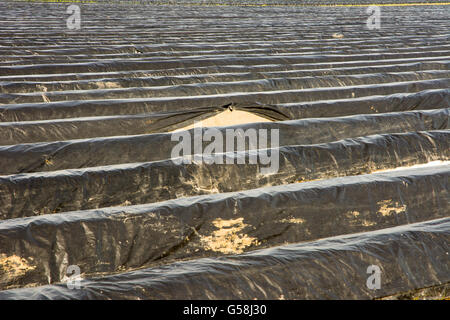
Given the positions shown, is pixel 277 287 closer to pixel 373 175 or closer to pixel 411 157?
pixel 373 175

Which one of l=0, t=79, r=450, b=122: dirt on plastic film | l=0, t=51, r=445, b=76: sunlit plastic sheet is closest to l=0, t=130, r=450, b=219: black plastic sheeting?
l=0, t=79, r=450, b=122: dirt on plastic film

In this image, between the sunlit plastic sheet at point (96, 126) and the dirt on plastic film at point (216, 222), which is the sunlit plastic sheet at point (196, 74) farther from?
the dirt on plastic film at point (216, 222)

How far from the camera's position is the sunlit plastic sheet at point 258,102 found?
369cm

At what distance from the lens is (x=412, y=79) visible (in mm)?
5043

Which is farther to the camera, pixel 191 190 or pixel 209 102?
pixel 209 102

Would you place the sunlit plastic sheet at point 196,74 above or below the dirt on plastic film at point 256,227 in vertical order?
above

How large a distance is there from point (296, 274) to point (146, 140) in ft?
5.07

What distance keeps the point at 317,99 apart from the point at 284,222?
220 cm

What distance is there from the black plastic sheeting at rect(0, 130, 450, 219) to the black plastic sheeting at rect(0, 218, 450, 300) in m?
0.66

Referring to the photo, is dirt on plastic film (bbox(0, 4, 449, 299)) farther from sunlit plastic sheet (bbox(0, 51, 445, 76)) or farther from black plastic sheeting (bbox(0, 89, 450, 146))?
sunlit plastic sheet (bbox(0, 51, 445, 76))

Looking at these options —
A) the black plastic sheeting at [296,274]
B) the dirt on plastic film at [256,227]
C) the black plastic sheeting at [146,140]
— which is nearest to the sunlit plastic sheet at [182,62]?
the dirt on plastic film at [256,227]

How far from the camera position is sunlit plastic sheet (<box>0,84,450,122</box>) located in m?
3.69

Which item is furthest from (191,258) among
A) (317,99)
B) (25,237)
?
(317,99)

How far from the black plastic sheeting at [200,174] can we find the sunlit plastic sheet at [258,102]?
2.66ft
